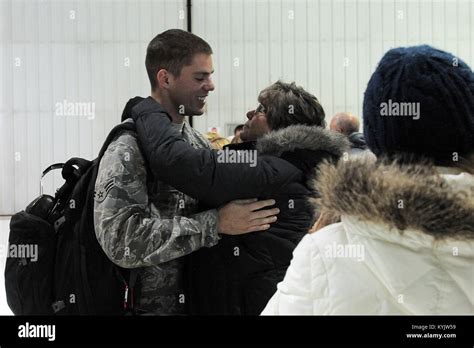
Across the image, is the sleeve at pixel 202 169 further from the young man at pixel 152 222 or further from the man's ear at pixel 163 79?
the man's ear at pixel 163 79

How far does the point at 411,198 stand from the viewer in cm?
88

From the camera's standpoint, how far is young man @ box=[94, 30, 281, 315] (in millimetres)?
1488

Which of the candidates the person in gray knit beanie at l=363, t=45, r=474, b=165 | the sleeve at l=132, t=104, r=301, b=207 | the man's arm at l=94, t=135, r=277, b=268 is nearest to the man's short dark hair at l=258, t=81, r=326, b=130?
the sleeve at l=132, t=104, r=301, b=207

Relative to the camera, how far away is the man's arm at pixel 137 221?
149cm

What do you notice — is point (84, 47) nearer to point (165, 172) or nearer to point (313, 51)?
point (313, 51)

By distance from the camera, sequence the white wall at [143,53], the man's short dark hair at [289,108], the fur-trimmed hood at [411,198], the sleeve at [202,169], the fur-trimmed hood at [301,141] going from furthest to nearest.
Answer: the white wall at [143,53]
the man's short dark hair at [289,108]
the fur-trimmed hood at [301,141]
the sleeve at [202,169]
the fur-trimmed hood at [411,198]

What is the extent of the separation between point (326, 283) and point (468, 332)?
0.47 meters

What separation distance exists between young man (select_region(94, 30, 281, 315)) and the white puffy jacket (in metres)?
0.60

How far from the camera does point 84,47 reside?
8188mm

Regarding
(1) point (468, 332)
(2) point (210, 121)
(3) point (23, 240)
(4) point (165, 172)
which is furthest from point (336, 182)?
(2) point (210, 121)

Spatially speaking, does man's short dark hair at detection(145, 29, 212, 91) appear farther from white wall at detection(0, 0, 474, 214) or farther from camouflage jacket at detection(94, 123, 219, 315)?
white wall at detection(0, 0, 474, 214)

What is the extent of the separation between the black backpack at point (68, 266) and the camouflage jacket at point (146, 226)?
0.16 feet

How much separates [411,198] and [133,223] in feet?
2.56

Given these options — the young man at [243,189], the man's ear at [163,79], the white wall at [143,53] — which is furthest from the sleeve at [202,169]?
the white wall at [143,53]
